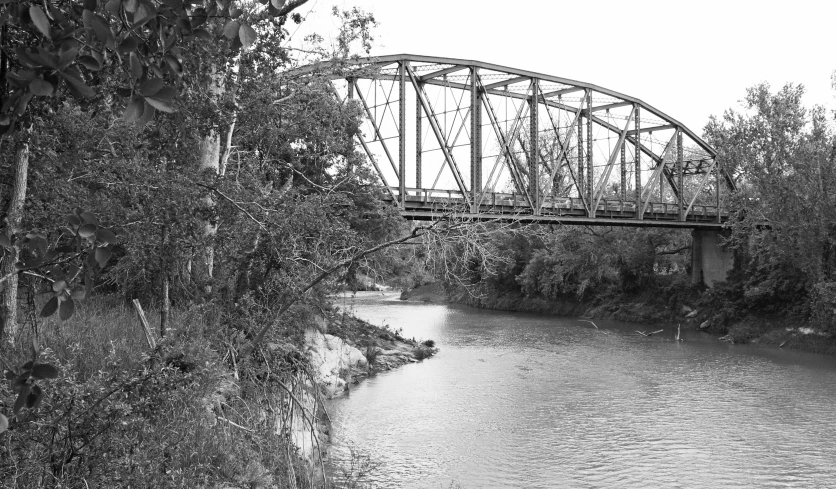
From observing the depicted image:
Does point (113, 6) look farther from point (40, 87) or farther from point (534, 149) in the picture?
point (534, 149)

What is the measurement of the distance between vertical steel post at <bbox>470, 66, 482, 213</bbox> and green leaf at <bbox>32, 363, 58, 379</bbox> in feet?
95.8

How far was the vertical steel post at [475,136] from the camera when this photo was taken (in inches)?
1256

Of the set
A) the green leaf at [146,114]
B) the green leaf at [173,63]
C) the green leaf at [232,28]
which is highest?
the green leaf at [232,28]

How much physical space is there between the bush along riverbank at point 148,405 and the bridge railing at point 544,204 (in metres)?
15.3

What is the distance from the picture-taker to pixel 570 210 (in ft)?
119

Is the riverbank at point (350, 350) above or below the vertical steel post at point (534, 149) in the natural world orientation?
below

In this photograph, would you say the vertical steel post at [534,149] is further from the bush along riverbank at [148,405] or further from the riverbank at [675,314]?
the bush along riverbank at [148,405]

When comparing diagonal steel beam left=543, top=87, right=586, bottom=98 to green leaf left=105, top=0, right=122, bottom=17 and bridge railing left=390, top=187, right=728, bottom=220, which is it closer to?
bridge railing left=390, top=187, right=728, bottom=220

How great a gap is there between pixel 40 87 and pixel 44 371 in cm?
94

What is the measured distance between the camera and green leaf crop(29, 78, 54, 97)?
2186mm

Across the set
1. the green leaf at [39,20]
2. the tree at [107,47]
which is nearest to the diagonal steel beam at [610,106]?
the tree at [107,47]

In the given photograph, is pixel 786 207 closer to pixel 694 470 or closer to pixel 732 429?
pixel 732 429

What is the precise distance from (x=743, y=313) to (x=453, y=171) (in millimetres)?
16644

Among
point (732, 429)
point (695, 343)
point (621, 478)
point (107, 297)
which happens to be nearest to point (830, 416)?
point (732, 429)
